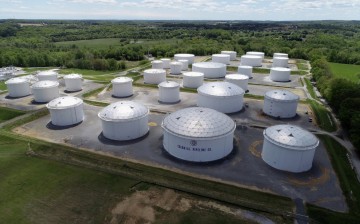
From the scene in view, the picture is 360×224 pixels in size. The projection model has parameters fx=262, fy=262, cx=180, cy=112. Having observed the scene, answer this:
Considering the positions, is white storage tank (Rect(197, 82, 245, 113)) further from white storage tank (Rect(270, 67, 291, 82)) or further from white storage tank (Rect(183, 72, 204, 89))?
white storage tank (Rect(270, 67, 291, 82))

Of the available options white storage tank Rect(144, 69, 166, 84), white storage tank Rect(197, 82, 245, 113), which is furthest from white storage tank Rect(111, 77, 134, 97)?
white storage tank Rect(197, 82, 245, 113)

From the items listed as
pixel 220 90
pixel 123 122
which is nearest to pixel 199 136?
pixel 123 122

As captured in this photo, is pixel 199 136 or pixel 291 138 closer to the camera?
pixel 291 138

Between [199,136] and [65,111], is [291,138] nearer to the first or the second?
[199,136]

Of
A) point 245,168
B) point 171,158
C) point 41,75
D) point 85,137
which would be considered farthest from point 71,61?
point 245,168

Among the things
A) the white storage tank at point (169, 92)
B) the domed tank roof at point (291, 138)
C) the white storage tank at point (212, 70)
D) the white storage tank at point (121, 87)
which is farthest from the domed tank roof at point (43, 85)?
the domed tank roof at point (291, 138)
